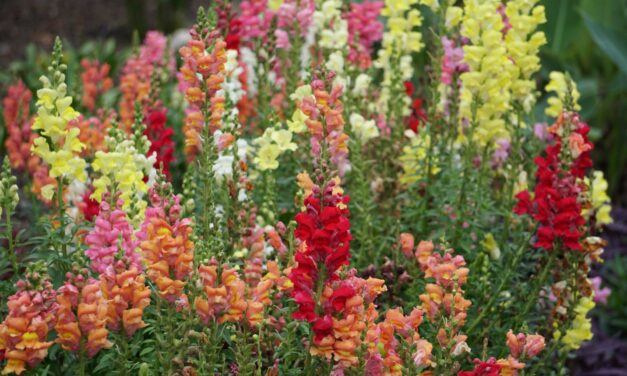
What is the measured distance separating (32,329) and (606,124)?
5652mm

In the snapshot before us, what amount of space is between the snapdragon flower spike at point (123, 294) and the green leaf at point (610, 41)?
186 inches

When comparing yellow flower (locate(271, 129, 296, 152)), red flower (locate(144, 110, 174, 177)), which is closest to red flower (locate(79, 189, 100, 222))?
red flower (locate(144, 110, 174, 177))

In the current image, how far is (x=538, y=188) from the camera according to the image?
3.76 meters

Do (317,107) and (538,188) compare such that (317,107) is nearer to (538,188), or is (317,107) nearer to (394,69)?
(538,188)

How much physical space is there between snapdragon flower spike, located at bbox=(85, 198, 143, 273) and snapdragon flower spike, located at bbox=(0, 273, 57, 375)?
22 cm

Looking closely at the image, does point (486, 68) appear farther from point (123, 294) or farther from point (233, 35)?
point (123, 294)

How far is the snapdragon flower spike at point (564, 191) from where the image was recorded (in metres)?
3.66

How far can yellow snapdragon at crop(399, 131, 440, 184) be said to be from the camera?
14.6 ft

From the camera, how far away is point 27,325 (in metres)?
2.83

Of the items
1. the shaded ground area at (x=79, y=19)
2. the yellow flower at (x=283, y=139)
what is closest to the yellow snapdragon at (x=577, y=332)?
the yellow flower at (x=283, y=139)

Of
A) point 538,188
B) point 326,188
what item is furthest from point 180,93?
point 326,188

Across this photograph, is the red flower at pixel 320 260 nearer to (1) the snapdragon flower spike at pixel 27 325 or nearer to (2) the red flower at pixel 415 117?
(1) the snapdragon flower spike at pixel 27 325

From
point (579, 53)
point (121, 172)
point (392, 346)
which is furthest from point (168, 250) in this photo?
point (579, 53)

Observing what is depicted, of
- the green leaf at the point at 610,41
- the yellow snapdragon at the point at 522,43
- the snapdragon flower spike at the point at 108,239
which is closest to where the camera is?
the snapdragon flower spike at the point at 108,239
